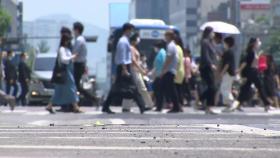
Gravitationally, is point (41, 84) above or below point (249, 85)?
below

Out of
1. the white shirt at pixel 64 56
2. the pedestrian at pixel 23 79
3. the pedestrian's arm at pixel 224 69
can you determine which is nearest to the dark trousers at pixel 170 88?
the pedestrian's arm at pixel 224 69

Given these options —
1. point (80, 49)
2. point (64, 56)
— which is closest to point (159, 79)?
point (80, 49)

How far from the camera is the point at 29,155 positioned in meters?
8.99

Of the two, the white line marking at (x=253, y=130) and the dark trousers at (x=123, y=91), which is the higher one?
the white line marking at (x=253, y=130)

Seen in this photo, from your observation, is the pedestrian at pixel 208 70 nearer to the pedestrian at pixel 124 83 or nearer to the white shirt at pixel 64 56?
the pedestrian at pixel 124 83

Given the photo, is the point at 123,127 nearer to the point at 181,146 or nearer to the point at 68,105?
the point at 181,146

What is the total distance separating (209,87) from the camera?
68.9ft

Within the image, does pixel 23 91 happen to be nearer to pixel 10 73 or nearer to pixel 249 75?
pixel 10 73

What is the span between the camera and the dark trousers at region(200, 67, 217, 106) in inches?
825

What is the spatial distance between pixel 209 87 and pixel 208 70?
1.24ft

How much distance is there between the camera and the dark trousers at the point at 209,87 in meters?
21.0

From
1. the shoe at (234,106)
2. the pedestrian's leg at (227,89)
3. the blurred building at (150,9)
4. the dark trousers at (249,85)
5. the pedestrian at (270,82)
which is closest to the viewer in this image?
the pedestrian's leg at (227,89)

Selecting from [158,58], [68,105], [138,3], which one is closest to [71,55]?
[68,105]

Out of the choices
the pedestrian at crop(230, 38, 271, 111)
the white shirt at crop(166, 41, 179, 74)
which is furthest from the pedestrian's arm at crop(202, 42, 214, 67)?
the pedestrian at crop(230, 38, 271, 111)
